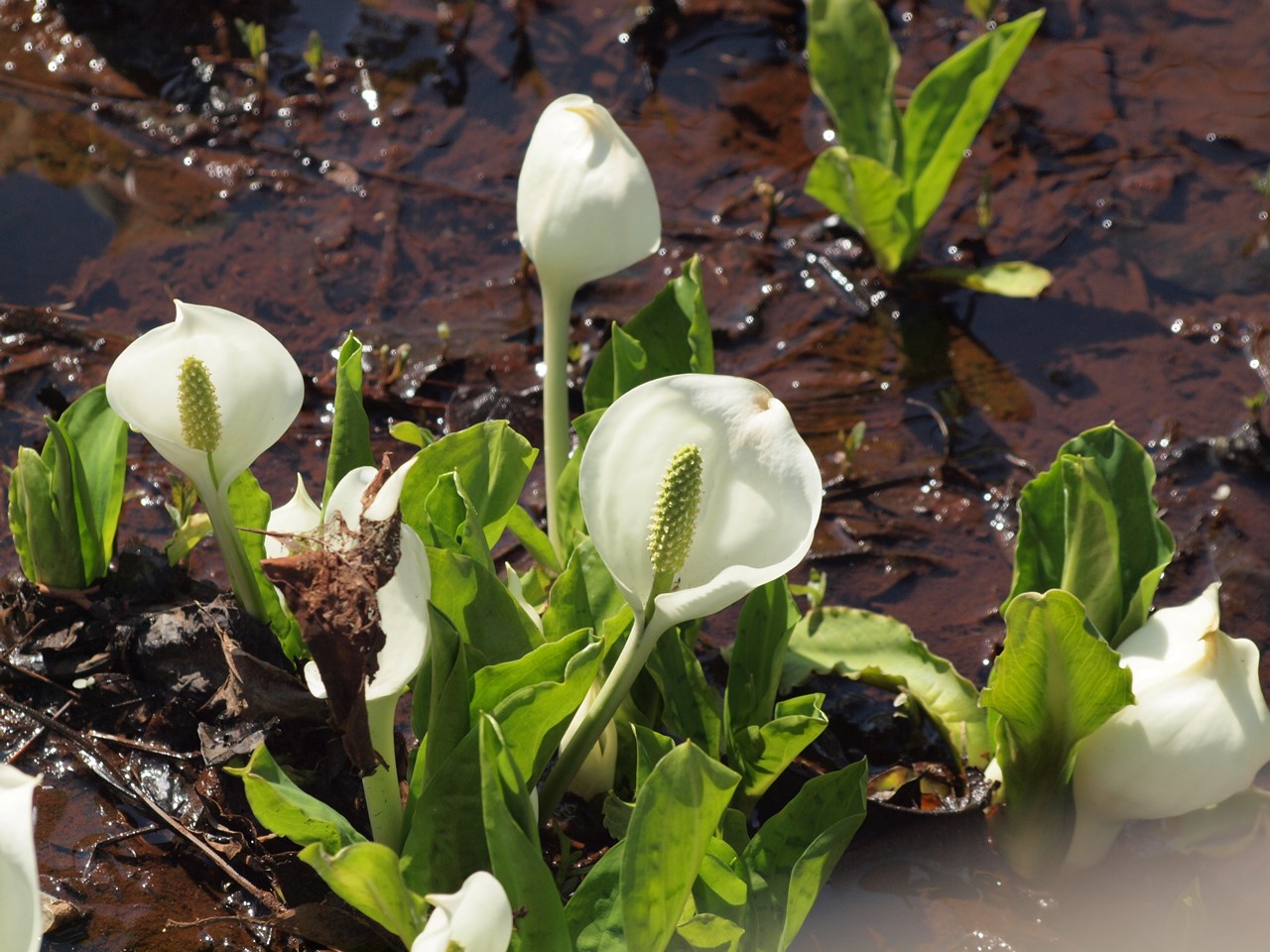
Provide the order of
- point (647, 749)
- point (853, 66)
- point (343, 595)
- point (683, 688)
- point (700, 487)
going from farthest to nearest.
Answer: point (853, 66) → point (683, 688) → point (647, 749) → point (700, 487) → point (343, 595)

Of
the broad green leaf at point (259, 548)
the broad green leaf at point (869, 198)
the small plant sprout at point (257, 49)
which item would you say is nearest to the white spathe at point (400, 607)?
the broad green leaf at point (259, 548)

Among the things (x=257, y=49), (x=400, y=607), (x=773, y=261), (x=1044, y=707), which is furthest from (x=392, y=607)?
(x=257, y=49)

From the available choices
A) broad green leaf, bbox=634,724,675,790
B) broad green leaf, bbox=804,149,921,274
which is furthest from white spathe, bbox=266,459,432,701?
broad green leaf, bbox=804,149,921,274

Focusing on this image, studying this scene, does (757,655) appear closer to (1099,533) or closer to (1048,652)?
(1048,652)

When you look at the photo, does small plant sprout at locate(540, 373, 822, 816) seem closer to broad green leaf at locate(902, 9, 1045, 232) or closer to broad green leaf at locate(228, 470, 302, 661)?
broad green leaf at locate(228, 470, 302, 661)

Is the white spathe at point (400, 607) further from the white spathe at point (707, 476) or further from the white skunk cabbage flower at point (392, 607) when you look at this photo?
the white spathe at point (707, 476)

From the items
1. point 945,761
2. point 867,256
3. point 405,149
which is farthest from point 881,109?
point 945,761

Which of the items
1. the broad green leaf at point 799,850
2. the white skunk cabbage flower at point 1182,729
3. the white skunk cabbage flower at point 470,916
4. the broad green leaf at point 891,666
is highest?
the white skunk cabbage flower at point 470,916
